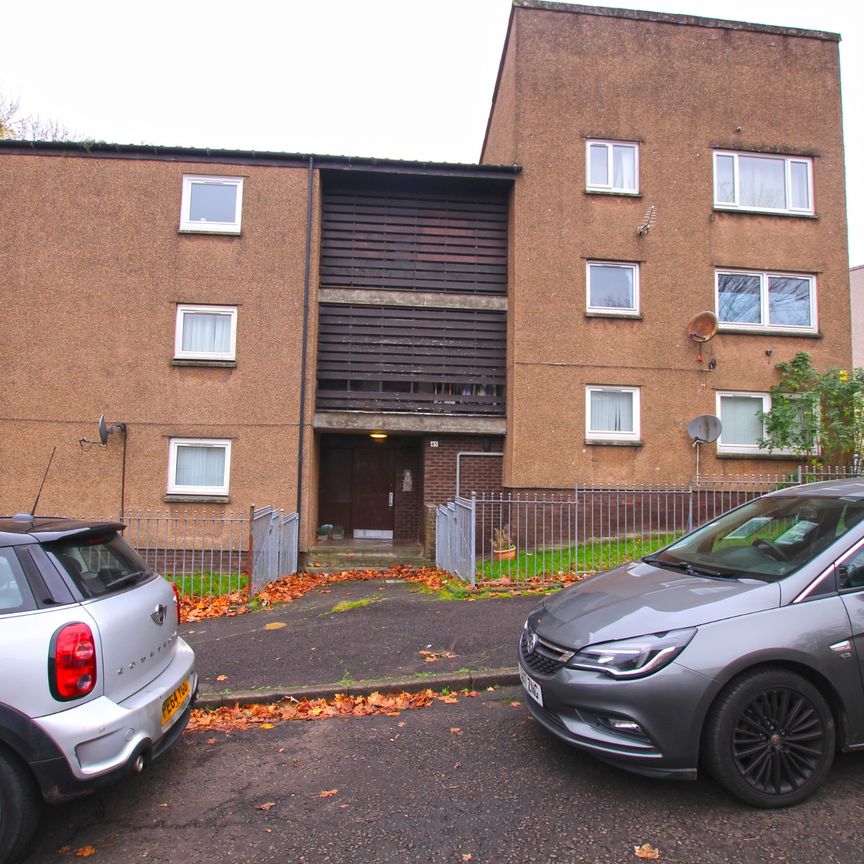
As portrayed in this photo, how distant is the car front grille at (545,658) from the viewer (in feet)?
10.7

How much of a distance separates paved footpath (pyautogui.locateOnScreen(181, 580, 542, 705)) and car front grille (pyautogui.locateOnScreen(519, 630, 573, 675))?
52.5 inches

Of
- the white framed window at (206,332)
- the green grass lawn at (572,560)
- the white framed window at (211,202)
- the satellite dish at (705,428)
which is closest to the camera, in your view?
the green grass lawn at (572,560)

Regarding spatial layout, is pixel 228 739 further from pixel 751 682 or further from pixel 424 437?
pixel 424 437

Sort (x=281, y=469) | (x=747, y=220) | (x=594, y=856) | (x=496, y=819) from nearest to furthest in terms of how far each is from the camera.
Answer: (x=594, y=856) < (x=496, y=819) < (x=281, y=469) < (x=747, y=220)

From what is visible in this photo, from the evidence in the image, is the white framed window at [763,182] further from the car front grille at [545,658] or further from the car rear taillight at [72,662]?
the car rear taillight at [72,662]

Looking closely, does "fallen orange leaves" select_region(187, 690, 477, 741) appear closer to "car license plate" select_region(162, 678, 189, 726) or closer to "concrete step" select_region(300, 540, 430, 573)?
"car license plate" select_region(162, 678, 189, 726)

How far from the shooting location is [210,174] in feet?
36.9

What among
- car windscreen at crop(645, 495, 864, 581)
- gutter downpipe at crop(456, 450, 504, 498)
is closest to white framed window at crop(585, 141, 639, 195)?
gutter downpipe at crop(456, 450, 504, 498)

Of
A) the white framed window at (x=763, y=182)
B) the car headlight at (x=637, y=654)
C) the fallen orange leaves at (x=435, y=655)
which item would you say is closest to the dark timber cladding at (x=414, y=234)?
the white framed window at (x=763, y=182)

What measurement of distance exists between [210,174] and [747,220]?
10.1 meters

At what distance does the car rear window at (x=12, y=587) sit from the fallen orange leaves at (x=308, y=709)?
6.05 ft

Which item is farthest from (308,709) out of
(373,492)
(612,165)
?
(612,165)

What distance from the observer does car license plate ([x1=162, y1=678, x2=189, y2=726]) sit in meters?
3.16

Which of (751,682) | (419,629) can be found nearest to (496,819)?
(751,682)
